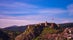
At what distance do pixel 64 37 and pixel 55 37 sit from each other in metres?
9.35

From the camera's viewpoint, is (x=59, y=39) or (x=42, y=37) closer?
(x=59, y=39)

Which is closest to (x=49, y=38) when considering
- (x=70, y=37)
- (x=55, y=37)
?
(x=55, y=37)

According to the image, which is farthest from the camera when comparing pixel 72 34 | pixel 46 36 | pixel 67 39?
pixel 46 36

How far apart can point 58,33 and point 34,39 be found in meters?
23.4

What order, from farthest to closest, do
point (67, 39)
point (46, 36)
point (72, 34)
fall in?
point (46, 36) → point (72, 34) → point (67, 39)

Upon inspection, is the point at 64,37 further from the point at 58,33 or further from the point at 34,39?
the point at 34,39

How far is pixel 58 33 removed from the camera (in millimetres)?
193750

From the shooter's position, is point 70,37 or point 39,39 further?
point 39,39

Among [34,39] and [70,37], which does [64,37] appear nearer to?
[70,37]

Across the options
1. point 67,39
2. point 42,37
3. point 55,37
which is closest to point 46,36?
point 42,37

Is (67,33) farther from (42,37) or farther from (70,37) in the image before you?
(42,37)

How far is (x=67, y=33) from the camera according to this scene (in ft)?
620

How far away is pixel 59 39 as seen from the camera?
174875 millimetres

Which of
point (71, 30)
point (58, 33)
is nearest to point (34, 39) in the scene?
point (58, 33)
